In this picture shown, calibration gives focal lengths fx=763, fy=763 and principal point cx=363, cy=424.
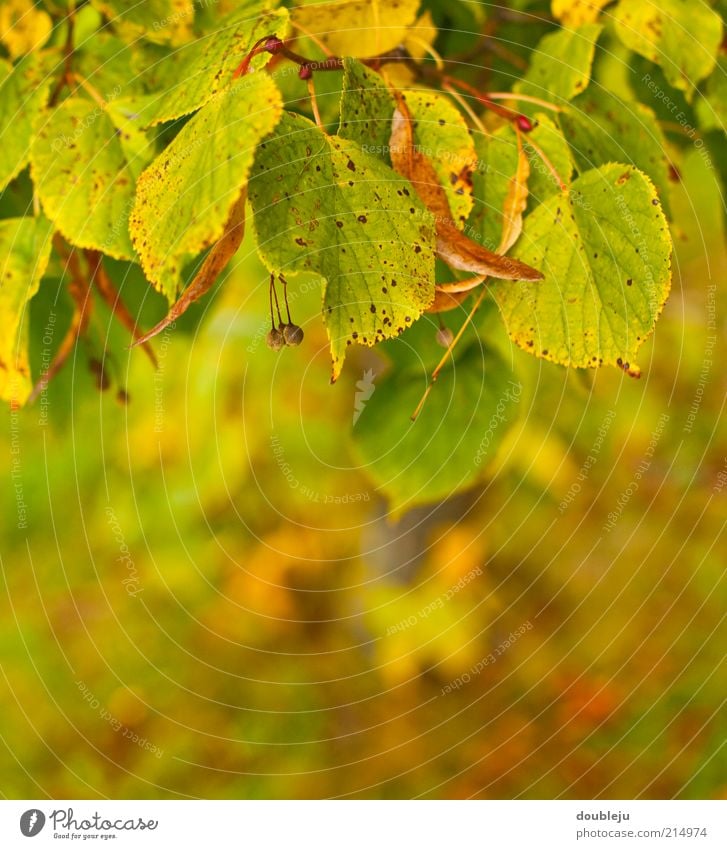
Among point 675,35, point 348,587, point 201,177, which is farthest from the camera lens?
point 348,587

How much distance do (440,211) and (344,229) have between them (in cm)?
5

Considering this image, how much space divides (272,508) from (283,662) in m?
0.11

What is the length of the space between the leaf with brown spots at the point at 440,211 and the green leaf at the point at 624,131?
0.25 ft

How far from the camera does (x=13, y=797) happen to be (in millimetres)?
398

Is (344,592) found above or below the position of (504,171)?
below

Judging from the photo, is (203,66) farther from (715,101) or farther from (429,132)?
(715,101)

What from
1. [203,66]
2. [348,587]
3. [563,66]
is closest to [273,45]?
[203,66]

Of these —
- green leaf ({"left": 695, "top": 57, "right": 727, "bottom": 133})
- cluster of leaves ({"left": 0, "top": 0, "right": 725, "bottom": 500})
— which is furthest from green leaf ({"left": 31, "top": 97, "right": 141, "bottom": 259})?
green leaf ({"left": 695, "top": 57, "right": 727, "bottom": 133})

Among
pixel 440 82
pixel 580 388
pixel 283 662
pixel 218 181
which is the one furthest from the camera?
pixel 283 662

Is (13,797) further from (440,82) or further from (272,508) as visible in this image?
(440,82)

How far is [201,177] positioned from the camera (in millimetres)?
194
